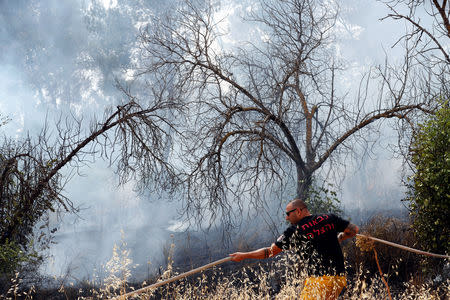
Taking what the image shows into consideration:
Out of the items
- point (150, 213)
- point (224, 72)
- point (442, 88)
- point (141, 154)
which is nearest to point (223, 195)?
point (141, 154)

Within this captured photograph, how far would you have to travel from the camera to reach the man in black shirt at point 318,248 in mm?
4363

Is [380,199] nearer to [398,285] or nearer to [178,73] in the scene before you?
[398,285]

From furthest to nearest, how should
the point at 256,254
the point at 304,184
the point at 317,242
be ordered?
the point at 304,184 → the point at 317,242 → the point at 256,254

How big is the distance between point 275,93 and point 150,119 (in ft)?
12.5

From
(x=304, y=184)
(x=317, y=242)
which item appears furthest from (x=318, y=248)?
(x=304, y=184)

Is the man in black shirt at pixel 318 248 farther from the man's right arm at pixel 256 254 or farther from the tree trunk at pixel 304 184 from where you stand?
the tree trunk at pixel 304 184

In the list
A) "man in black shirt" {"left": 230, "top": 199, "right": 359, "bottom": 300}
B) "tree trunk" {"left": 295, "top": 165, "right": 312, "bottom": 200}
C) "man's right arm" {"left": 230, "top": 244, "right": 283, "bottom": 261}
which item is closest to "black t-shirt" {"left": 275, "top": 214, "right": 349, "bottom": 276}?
"man in black shirt" {"left": 230, "top": 199, "right": 359, "bottom": 300}

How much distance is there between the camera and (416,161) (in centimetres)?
719

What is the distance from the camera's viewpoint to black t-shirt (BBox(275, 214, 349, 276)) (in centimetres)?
444

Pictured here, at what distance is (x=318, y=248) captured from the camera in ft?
14.7

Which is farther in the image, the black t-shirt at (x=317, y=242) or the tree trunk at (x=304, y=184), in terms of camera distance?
the tree trunk at (x=304, y=184)

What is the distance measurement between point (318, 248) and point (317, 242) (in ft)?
0.24

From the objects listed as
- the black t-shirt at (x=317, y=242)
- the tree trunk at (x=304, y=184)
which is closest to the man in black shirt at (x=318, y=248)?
the black t-shirt at (x=317, y=242)

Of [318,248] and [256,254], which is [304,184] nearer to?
[318,248]
